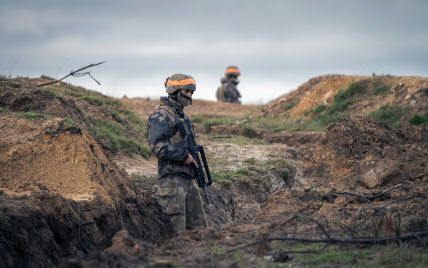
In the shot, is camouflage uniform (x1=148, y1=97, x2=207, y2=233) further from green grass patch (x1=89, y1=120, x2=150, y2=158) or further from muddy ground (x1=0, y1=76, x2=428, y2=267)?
green grass patch (x1=89, y1=120, x2=150, y2=158)

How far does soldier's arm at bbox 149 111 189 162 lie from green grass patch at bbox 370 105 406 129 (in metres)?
9.85

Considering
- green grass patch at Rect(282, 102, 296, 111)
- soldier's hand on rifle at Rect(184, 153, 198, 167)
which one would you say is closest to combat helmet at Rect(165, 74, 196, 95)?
soldier's hand on rifle at Rect(184, 153, 198, 167)

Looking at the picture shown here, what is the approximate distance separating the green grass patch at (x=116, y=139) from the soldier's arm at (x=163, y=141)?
3.77 m

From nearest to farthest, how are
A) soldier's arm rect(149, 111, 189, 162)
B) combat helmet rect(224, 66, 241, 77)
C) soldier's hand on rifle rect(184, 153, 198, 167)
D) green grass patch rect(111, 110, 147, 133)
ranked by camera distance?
soldier's arm rect(149, 111, 189, 162), soldier's hand on rifle rect(184, 153, 198, 167), green grass patch rect(111, 110, 147, 133), combat helmet rect(224, 66, 241, 77)

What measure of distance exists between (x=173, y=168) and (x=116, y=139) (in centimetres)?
411

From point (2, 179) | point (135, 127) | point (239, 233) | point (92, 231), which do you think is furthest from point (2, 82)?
point (239, 233)

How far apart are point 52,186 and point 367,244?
169 inches

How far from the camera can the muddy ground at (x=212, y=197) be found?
9805mm

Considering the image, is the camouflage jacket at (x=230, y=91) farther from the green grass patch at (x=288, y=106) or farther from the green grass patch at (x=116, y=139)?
the green grass patch at (x=116, y=139)

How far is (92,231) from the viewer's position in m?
11.4

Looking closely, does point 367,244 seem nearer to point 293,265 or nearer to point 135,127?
point 293,265

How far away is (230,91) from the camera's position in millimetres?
34594

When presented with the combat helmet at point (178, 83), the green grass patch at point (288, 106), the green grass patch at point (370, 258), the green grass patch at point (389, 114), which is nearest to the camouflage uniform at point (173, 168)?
the combat helmet at point (178, 83)

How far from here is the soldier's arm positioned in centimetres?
1190
